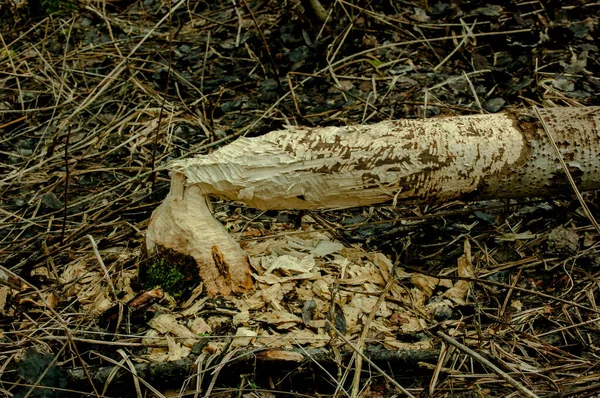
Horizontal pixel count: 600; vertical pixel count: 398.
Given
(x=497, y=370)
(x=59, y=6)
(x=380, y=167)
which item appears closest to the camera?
(x=497, y=370)

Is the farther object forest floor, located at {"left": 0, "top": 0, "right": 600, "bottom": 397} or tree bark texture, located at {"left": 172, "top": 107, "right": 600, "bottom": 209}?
tree bark texture, located at {"left": 172, "top": 107, "right": 600, "bottom": 209}

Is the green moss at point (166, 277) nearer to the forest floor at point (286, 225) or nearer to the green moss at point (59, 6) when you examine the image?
the forest floor at point (286, 225)

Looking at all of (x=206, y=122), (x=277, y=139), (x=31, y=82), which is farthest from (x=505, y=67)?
(x=31, y=82)

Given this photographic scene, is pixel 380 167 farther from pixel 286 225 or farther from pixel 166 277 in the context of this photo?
pixel 166 277

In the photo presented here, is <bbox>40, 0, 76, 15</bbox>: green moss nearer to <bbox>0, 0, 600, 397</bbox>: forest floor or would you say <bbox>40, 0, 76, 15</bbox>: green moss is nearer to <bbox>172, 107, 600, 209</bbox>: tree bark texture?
<bbox>0, 0, 600, 397</bbox>: forest floor

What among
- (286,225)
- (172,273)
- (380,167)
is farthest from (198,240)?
(380,167)

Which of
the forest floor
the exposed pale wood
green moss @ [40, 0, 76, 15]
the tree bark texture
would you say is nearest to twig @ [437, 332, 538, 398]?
the forest floor
